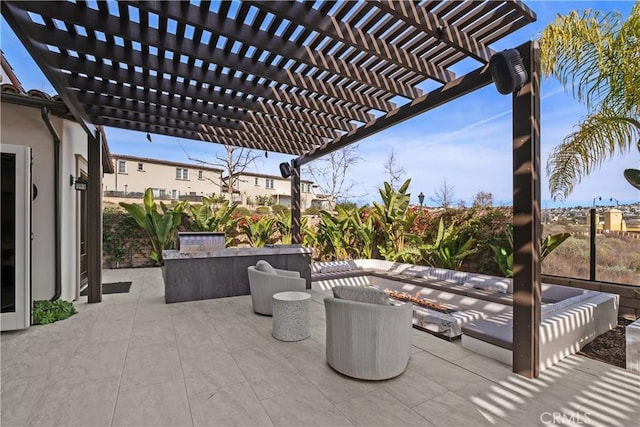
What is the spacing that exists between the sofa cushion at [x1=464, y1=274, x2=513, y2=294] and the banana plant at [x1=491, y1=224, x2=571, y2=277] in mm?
326

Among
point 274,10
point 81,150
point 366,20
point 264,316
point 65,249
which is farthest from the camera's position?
point 81,150

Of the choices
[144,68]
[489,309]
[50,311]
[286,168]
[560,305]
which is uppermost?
[144,68]

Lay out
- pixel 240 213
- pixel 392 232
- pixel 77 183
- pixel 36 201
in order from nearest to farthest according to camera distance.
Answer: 1. pixel 36 201
2. pixel 77 183
3. pixel 392 232
4. pixel 240 213

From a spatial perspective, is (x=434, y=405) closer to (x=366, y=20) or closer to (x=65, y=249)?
(x=366, y=20)

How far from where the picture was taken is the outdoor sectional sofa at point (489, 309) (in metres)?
3.07

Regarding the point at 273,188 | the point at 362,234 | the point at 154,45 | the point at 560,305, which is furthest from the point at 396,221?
the point at 273,188

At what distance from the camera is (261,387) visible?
2492 mm

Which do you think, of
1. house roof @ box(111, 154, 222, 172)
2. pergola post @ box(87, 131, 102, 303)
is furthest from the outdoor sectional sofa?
house roof @ box(111, 154, 222, 172)

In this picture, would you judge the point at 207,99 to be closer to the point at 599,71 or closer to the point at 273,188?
the point at 599,71

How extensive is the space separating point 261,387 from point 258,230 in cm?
725

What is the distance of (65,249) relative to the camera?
4879 mm

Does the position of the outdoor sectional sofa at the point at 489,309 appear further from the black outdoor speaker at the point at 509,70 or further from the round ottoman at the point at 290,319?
the black outdoor speaker at the point at 509,70

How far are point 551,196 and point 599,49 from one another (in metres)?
2.15

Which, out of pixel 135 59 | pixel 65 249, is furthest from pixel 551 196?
pixel 65 249
